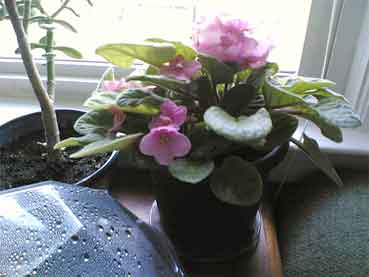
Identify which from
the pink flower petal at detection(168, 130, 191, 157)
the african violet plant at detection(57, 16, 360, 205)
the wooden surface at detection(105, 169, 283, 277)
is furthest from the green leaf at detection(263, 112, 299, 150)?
the wooden surface at detection(105, 169, 283, 277)

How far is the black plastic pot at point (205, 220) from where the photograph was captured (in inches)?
25.1

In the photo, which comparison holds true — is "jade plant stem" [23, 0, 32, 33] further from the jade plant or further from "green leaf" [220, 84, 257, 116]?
"green leaf" [220, 84, 257, 116]

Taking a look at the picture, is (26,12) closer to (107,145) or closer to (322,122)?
(107,145)

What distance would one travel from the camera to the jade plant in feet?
2.27

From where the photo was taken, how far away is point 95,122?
66cm

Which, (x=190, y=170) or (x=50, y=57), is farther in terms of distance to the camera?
(x=50, y=57)

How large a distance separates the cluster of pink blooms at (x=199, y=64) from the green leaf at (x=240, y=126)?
0.05 metres

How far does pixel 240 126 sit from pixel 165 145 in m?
0.10

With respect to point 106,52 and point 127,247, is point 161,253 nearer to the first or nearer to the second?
point 127,247

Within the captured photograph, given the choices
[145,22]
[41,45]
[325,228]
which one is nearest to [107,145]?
[41,45]

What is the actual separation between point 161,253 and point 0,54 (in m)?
0.68

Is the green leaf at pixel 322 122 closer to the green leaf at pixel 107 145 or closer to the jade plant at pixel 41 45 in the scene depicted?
the green leaf at pixel 107 145

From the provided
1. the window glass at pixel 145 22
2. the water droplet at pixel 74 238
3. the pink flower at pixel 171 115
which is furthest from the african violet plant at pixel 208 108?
the window glass at pixel 145 22

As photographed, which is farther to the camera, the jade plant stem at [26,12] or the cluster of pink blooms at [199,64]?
the jade plant stem at [26,12]
